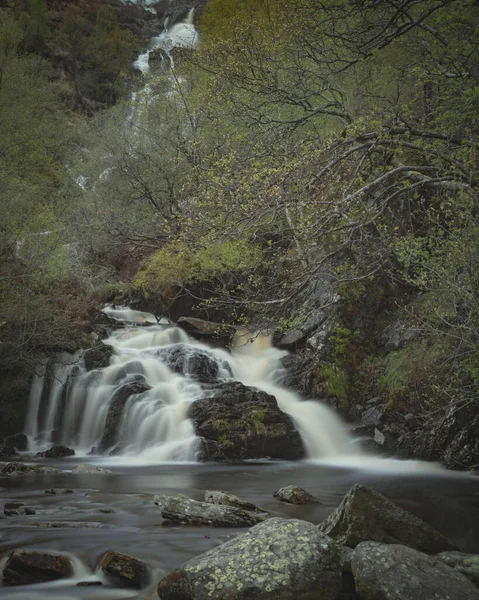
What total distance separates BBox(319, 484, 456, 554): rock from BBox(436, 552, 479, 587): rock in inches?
17.3

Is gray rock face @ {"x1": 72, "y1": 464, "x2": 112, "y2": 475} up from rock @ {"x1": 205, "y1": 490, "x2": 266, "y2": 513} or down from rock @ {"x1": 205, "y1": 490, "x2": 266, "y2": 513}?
up

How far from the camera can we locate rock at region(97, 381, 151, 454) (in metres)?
15.4

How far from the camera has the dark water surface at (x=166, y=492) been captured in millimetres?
6750

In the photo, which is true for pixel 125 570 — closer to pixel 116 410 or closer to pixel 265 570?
pixel 265 570

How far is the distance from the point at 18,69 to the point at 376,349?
107 feet

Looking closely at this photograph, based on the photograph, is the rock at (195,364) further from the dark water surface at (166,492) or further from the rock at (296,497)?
the rock at (296,497)

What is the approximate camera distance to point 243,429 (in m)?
15.1

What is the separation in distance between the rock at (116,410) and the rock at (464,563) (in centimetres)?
1096

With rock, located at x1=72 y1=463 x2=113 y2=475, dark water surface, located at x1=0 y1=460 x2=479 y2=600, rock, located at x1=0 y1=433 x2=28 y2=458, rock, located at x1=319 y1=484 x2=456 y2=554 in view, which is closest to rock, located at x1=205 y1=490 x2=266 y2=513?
dark water surface, located at x1=0 y1=460 x2=479 y2=600

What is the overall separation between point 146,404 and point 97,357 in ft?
9.45

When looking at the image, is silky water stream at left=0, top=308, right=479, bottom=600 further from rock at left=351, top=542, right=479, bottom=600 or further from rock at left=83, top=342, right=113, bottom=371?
rock at left=351, top=542, right=479, bottom=600

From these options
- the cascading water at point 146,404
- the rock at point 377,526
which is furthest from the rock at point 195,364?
the rock at point 377,526

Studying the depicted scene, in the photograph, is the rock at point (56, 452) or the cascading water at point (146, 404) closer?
the rock at point (56, 452)

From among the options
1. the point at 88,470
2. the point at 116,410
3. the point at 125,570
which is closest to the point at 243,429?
the point at 116,410
